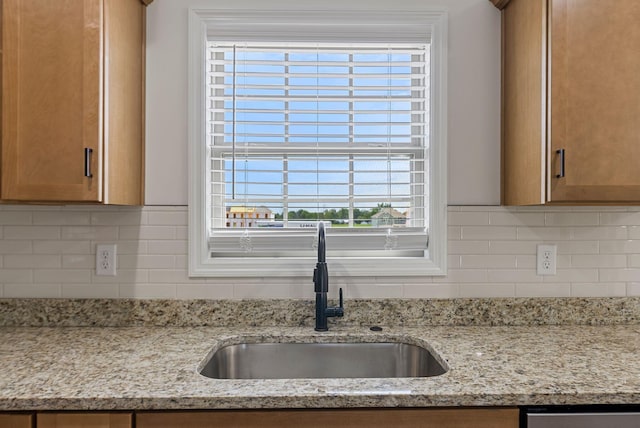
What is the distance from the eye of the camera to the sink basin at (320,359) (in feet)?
5.50

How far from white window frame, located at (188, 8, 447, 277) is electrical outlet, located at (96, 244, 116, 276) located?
0.30 m

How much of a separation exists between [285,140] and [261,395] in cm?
111

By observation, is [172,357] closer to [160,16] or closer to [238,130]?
[238,130]

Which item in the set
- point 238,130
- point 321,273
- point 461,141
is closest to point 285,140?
point 238,130

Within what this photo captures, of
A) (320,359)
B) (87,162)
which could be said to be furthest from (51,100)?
(320,359)

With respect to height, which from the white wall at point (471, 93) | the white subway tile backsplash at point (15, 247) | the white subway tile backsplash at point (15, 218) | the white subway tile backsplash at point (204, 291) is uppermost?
the white wall at point (471, 93)

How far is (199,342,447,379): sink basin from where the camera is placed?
168cm

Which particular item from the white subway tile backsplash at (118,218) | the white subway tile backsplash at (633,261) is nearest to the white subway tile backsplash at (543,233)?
the white subway tile backsplash at (633,261)

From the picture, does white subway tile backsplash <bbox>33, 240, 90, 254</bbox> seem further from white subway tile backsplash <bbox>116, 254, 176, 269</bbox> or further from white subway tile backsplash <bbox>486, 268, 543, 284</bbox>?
white subway tile backsplash <bbox>486, 268, 543, 284</bbox>

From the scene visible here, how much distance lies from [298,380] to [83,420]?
0.54m

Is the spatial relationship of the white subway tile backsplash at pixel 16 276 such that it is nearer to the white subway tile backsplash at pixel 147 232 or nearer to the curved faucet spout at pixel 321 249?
the white subway tile backsplash at pixel 147 232

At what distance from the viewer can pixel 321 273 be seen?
1670 millimetres

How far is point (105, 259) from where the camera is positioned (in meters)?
1.80

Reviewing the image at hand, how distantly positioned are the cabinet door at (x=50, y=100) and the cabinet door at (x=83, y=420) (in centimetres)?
64
